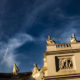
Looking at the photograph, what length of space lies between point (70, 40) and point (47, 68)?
3.51 m

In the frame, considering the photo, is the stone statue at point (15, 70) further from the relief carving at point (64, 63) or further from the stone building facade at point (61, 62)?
the relief carving at point (64, 63)

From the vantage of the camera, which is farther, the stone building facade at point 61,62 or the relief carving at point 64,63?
the relief carving at point 64,63

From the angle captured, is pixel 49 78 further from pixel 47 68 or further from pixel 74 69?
pixel 74 69

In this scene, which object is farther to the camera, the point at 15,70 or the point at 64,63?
the point at 15,70

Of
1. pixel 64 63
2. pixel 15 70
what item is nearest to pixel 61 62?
pixel 64 63

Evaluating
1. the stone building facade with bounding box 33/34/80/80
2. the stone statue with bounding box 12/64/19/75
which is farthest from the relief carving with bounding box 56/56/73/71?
the stone statue with bounding box 12/64/19/75

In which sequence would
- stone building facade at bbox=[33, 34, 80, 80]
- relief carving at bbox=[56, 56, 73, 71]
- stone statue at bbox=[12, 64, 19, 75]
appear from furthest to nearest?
stone statue at bbox=[12, 64, 19, 75] < relief carving at bbox=[56, 56, 73, 71] < stone building facade at bbox=[33, 34, 80, 80]

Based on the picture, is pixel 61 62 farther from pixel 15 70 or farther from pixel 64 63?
pixel 15 70

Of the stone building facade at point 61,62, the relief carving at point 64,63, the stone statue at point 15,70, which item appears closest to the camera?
the stone building facade at point 61,62

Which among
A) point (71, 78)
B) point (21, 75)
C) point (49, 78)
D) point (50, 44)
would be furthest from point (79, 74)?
point (21, 75)

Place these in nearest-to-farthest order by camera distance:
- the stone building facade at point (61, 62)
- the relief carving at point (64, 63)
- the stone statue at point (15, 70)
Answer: the stone building facade at point (61, 62) < the relief carving at point (64, 63) < the stone statue at point (15, 70)

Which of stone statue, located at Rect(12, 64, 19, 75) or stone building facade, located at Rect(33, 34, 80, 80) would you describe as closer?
stone building facade, located at Rect(33, 34, 80, 80)

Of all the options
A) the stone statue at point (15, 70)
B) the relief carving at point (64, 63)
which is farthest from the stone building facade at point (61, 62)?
the stone statue at point (15, 70)

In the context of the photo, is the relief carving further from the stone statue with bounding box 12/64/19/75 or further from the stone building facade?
the stone statue with bounding box 12/64/19/75
